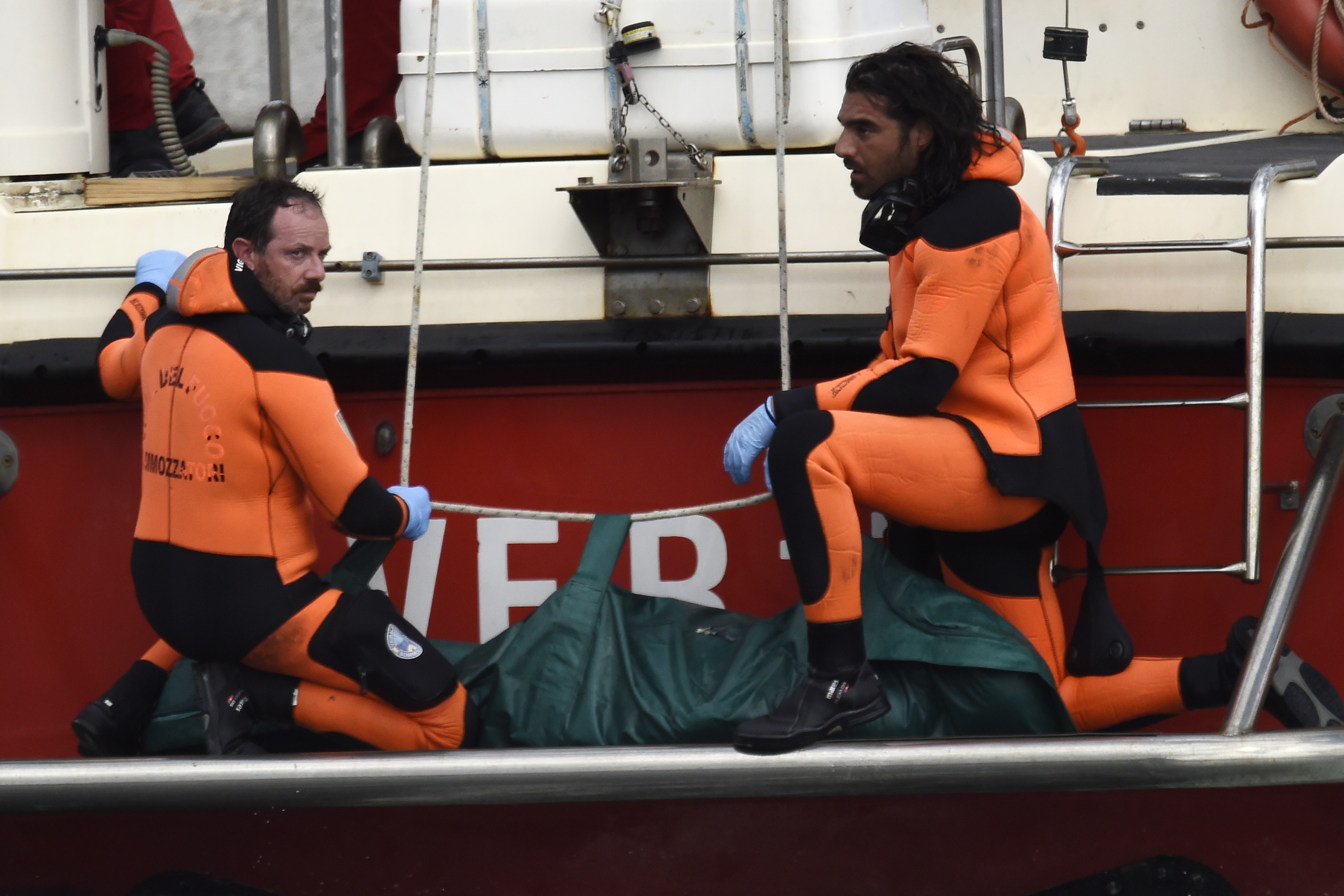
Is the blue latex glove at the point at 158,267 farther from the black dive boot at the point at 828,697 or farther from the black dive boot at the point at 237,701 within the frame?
the black dive boot at the point at 828,697

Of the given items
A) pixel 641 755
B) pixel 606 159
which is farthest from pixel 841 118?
pixel 641 755

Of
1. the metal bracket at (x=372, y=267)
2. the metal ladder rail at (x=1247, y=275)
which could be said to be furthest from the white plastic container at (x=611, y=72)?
the metal ladder rail at (x=1247, y=275)

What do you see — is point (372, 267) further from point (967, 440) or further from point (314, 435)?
point (967, 440)

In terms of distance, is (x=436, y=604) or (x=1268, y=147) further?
(x=1268, y=147)

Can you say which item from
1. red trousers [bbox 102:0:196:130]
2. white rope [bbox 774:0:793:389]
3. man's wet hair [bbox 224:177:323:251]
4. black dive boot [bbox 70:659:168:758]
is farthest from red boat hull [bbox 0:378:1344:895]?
red trousers [bbox 102:0:196:130]

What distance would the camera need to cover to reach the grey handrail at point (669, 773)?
7.09ft

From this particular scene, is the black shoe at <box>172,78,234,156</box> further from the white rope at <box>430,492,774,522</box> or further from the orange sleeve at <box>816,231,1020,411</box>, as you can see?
the orange sleeve at <box>816,231,1020,411</box>

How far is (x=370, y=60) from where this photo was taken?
389 cm

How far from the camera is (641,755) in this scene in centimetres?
220

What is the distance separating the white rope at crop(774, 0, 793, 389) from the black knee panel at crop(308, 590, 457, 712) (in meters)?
0.75

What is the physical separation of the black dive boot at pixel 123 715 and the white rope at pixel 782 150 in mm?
1227

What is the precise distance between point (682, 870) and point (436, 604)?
2.36 feet

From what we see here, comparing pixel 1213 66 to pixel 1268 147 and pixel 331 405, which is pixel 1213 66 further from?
pixel 331 405

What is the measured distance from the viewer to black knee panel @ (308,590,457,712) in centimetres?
235
